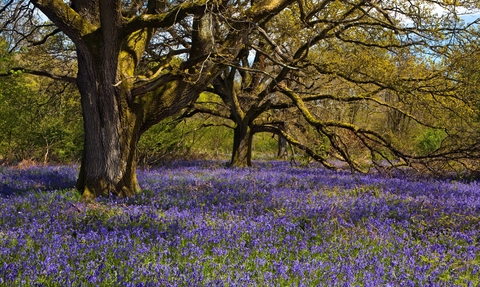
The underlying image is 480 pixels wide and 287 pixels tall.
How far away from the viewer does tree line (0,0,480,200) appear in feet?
23.9

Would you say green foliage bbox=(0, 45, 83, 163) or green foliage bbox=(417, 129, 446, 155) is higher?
green foliage bbox=(417, 129, 446, 155)

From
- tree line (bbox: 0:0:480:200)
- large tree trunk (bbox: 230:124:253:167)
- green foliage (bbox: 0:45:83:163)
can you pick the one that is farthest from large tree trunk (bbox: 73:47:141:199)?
green foliage (bbox: 0:45:83:163)

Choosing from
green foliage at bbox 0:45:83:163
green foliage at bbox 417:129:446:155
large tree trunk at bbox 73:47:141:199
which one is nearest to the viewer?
large tree trunk at bbox 73:47:141:199

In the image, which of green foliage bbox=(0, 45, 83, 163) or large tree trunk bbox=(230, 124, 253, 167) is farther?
green foliage bbox=(0, 45, 83, 163)

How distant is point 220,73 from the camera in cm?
925

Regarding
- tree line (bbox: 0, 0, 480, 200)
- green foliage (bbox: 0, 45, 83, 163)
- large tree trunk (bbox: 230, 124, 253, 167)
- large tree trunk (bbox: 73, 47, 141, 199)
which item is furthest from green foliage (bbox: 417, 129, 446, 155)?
large tree trunk (bbox: 73, 47, 141, 199)

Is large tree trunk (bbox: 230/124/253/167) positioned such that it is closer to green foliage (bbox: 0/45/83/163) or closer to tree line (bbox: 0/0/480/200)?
tree line (bbox: 0/0/480/200)

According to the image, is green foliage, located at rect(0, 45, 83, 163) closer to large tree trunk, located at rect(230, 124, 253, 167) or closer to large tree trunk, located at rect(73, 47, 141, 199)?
large tree trunk, located at rect(230, 124, 253, 167)

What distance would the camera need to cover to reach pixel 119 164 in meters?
7.41

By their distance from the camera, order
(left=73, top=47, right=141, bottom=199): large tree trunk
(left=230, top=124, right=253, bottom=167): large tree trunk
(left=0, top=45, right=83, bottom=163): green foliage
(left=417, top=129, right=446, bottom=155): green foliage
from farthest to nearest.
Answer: (left=417, top=129, right=446, bottom=155): green foliage
(left=0, top=45, right=83, bottom=163): green foliage
(left=230, top=124, right=253, bottom=167): large tree trunk
(left=73, top=47, right=141, bottom=199): large tree trunk

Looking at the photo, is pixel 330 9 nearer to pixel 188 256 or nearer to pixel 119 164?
pixel 119 164

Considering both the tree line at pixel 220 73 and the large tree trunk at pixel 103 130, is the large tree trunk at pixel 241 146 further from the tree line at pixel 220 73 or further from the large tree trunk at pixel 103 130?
the large tree trunk at pixel 103 130

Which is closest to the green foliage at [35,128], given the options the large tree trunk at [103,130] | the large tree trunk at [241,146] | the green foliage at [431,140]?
the large tree trunk at [241,146]

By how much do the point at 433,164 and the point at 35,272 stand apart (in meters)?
10.6
